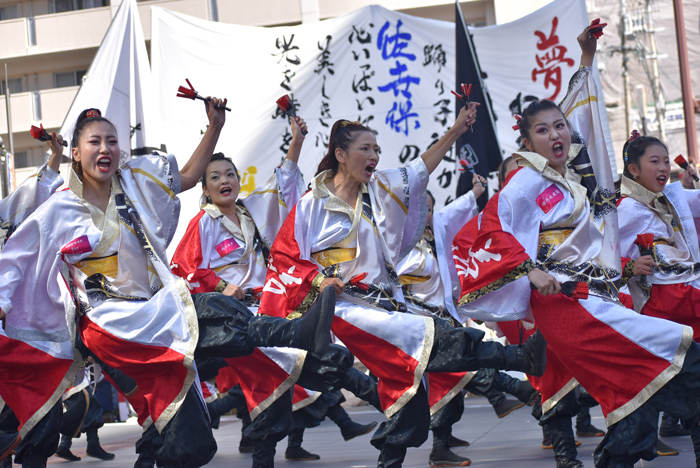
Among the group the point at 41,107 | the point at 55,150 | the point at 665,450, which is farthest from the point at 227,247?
the point at 41,107

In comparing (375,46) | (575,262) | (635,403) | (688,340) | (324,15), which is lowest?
(635,403)

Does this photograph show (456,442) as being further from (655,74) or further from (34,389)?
(655,74)

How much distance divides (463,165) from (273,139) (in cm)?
275

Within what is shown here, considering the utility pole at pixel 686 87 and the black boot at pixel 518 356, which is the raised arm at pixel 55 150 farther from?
the utility pole at pixel 686 87

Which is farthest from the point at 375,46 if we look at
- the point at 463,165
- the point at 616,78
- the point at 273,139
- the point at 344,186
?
the point at 616,78

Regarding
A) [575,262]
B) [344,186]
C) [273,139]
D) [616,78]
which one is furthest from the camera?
[616,78]

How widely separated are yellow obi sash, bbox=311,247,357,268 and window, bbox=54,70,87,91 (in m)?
16.2

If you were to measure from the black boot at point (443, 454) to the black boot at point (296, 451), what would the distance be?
35.5 inches

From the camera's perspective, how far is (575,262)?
11.3 ft

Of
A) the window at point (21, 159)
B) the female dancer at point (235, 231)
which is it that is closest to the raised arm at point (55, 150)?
the female dancer at point (235, 231)

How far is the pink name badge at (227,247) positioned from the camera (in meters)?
5.27

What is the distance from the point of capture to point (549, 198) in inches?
140

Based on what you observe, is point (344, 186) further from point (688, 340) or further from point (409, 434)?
point (688, 340)

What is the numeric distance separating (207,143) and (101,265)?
76 cm
